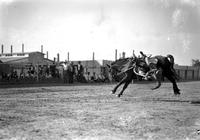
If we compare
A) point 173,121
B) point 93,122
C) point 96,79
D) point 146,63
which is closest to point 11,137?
point 93,122

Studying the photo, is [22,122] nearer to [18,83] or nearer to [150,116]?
[150,116]

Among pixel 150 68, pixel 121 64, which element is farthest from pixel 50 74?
pixel 150 68

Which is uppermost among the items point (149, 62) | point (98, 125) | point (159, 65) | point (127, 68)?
point (149, 62)

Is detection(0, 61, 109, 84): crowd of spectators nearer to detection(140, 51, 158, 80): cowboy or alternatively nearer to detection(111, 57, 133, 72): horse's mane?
detection(111, 57, 133, 72): horse's mane

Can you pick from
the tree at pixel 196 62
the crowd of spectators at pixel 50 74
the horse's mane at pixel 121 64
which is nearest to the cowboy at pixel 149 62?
the horse's mane at pixel 121 64

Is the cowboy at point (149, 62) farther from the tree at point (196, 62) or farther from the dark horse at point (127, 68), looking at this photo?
the tree at point (196, 62)

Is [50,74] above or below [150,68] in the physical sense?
below

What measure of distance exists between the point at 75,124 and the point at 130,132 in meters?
1.38

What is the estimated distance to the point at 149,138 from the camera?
224 inches

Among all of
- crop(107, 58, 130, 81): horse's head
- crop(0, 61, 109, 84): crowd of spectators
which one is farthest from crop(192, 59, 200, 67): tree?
crop(107, 58, 130, 81): horse's head

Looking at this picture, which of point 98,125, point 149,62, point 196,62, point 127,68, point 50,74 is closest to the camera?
point 98,125

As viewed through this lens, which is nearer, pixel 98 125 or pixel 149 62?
pixel 98 125

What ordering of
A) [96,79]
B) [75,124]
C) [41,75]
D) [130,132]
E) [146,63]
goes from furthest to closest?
[96,79], [41,75], [146,63], [75,124], [130,132]

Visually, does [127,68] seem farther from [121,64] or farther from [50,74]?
[50,74]
